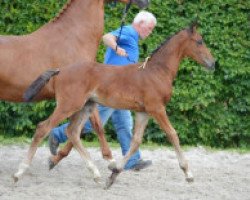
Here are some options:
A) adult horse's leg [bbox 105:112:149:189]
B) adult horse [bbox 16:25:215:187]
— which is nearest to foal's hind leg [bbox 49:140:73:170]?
adult horse [bbox 16:25:215:187]

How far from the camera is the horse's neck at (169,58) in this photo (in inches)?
302

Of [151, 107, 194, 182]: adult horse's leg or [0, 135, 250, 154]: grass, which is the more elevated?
[151, 107, 194, 182]: adult horse's leg

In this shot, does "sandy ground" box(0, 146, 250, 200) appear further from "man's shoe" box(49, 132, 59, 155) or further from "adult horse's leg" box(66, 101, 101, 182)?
"adult horse's leg" box(66, 101, 101, 182)

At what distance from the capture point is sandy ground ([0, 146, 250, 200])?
719cm

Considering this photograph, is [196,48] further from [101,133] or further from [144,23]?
[101,133]

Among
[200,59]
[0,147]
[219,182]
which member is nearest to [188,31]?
[200,59]

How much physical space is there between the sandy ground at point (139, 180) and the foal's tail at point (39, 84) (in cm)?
93

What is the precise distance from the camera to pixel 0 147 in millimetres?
10297

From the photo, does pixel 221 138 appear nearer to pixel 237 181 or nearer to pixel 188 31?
pixel 237 181

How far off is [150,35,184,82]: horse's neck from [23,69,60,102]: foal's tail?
3.39 ft

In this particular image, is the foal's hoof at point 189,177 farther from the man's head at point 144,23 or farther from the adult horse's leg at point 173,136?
the man's head at point 144,23

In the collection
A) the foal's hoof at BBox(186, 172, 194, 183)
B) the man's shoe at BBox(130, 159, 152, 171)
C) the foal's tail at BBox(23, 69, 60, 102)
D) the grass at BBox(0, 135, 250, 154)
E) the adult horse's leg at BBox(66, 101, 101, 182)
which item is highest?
the foal's tail at BBox(23, 69, 60, 102)

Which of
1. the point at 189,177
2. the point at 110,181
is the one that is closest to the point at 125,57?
the point at 110,181

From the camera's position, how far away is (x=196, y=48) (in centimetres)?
780
